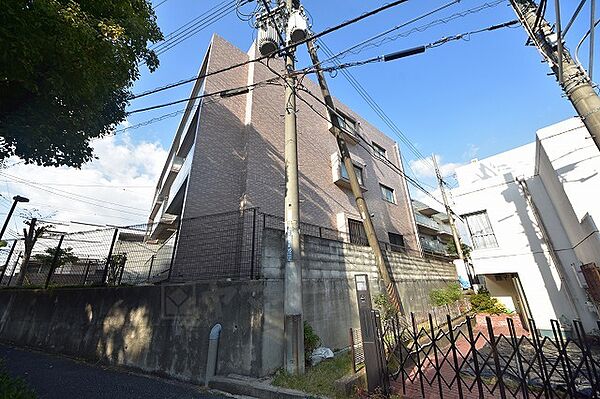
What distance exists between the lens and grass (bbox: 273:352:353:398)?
4121mm

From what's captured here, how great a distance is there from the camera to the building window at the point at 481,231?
1067 cm

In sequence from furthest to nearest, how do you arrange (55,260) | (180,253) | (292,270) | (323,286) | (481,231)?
(481,231) → (55,260) → (180,253) → (323,286) → (292,270)

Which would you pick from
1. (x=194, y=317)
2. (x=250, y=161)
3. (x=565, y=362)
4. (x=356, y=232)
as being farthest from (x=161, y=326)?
(x=356, y=232)

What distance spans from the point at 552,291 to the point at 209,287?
11656mm

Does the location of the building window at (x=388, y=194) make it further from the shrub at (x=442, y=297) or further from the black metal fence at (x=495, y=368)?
the black metal fence at (x=495, y=368)

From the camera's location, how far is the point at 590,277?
7.00 meters

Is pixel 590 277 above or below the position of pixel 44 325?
above

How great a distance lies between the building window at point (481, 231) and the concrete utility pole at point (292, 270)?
30.3 feet

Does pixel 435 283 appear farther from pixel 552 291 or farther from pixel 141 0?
pixel 141 0

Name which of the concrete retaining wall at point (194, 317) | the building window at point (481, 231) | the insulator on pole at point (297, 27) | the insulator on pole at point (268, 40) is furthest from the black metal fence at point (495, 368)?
the insulator on pole at point (297, 27)

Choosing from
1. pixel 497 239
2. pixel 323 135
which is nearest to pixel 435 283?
pixel 497 239

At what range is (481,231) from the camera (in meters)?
10.9

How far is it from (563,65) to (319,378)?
20.4 ft

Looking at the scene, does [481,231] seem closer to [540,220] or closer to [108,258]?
[540,220]
